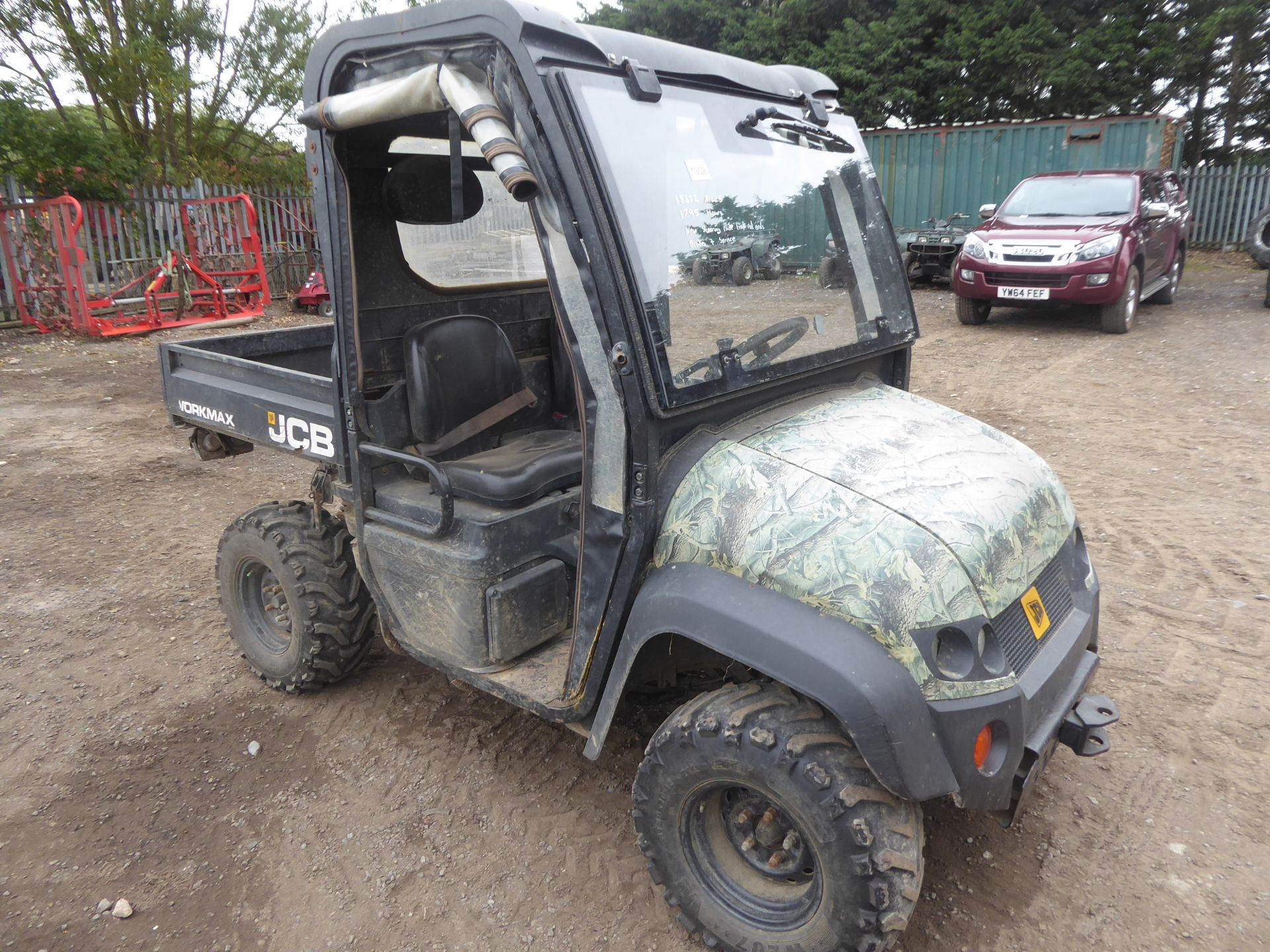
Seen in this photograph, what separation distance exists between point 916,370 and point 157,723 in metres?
7.26

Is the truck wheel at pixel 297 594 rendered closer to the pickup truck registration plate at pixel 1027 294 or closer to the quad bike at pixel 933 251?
the pickup truck registration plate at pixel 1027 294

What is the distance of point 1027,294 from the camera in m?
10.1

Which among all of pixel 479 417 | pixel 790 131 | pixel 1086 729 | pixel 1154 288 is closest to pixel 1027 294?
pixel 1154 288

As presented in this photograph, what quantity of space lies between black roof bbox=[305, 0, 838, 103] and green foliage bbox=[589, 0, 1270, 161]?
766 inches

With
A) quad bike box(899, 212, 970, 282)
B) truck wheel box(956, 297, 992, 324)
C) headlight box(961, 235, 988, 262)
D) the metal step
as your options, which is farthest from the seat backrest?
quad bike box(899, 212, 970, 282)

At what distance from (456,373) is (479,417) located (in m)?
0.18

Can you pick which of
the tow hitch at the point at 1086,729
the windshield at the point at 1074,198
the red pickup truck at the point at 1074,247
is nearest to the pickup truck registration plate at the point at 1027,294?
the red pickup truck at the point at 1074,247

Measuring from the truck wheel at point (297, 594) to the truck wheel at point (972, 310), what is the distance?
9179mm

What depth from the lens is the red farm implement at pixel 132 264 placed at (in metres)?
11.5

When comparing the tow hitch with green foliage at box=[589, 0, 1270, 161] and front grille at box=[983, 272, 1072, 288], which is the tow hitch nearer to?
front grille at box=[983, 272, 1072, 288]

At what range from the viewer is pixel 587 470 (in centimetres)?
246

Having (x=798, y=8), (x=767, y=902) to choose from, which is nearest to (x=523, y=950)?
(x=767, y=902)

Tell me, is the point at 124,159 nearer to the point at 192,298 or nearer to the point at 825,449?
the point at 192,298

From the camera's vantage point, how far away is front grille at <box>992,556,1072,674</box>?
223 centimetres
